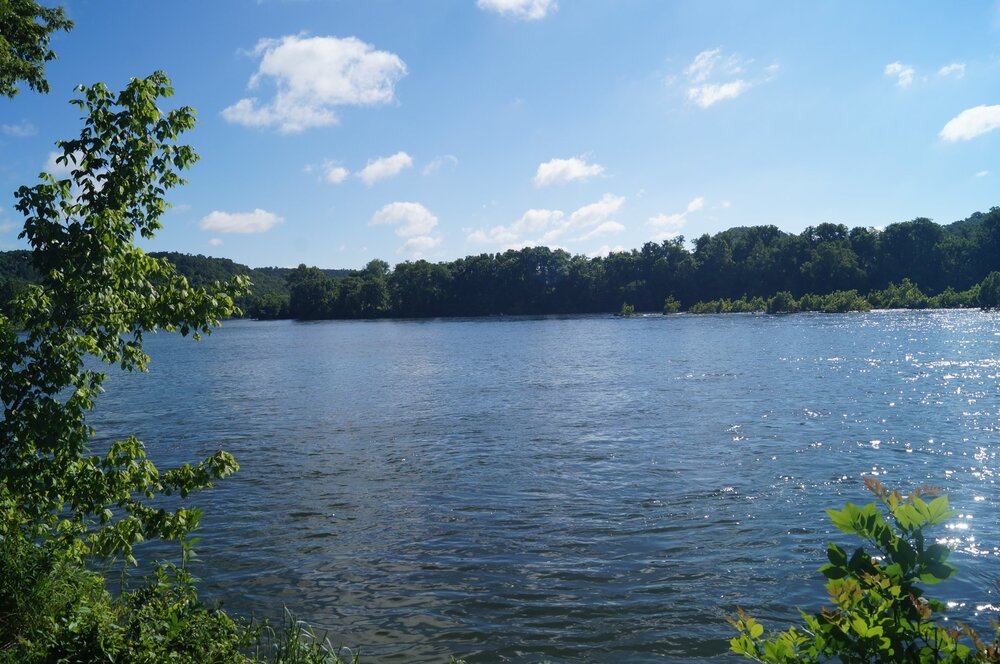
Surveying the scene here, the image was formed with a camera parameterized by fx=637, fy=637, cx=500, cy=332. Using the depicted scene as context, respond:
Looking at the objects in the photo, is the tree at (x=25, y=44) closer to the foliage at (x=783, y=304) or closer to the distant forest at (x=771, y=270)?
the distant forest at (x=771, y=270)

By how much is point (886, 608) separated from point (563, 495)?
14.1m

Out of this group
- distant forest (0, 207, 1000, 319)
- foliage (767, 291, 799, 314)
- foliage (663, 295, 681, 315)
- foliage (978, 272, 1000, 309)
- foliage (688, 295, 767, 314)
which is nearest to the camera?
foliage (978, 272, 1000, 309)

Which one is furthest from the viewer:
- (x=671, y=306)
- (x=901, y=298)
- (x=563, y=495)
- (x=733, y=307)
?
(x=671, y=306)

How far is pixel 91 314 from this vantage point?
24.7 ft

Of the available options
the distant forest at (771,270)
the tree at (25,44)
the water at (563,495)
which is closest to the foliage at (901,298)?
the distant forest at (771,270)

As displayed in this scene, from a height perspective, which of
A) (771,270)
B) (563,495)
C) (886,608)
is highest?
(771,270)

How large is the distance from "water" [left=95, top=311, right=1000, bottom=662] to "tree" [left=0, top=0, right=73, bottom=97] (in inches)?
428

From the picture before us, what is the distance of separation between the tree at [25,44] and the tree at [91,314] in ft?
24.6

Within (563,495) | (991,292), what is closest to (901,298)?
(991,292)

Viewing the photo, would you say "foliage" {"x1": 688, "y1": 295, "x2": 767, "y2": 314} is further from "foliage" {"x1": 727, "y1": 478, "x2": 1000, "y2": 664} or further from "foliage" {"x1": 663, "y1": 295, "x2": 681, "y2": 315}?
"foliage" {"x1": 727, "y1": 478, "x2": 1000, "y2": 664}

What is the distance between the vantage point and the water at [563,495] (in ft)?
35.8

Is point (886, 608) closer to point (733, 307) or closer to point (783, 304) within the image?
point (783, 304)

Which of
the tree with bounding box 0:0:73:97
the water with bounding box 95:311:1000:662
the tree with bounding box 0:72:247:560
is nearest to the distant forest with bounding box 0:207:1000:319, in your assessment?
the water with bounding box 95:311:1000:662

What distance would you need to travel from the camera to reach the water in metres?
10.9
